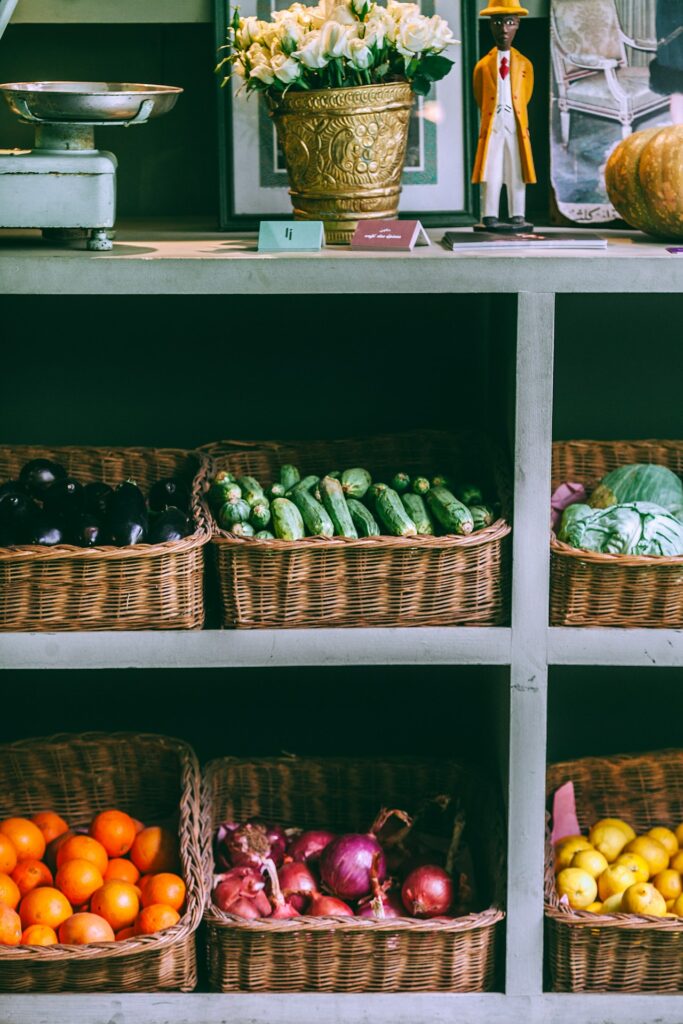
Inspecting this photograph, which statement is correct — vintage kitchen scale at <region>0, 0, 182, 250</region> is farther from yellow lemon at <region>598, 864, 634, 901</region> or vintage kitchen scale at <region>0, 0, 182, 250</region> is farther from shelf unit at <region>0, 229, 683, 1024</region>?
yellow lemon at <region>598, 864, 634, 901</region>

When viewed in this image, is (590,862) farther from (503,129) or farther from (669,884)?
(503,129)

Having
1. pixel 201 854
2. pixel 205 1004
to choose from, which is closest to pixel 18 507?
pixel 201 854

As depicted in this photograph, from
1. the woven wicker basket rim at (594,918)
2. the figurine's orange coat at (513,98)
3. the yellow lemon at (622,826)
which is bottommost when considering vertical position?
the woven wicker basket rim at (594,918)

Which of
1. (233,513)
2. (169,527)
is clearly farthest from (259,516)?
(169,527)

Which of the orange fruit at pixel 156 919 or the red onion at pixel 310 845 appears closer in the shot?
the orange fruit at pixel 156 919

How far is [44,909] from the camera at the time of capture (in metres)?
2.04

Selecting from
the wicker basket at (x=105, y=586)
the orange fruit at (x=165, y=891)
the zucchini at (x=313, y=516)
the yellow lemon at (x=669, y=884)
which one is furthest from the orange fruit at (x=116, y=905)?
the yellow lemon at (x=669, y=884)

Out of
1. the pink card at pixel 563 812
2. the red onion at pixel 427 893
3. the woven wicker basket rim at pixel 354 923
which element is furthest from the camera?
the pink card at pixel 563 812

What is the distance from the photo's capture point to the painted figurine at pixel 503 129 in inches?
82.4

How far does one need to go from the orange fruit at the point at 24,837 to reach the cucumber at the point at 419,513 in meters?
0.88

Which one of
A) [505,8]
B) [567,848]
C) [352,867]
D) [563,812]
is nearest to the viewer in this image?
[505,8]

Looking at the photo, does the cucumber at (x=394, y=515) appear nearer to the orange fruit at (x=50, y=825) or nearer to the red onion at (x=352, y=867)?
the red onion at (x=352, y=867)

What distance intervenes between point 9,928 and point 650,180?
1.55m

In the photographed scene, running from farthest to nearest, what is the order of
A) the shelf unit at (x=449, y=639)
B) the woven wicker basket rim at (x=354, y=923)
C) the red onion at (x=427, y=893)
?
the red onion at (x=427, y=893) < the woven wicker basket rim at (x=354, y=923) < the shelf unit at (x=449, y=639)
